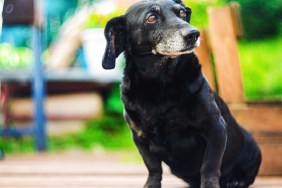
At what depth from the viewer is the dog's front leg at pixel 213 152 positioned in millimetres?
1835

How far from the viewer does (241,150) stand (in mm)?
2148

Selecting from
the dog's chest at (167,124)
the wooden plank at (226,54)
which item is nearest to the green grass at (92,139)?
the wooden plank at (226,54)

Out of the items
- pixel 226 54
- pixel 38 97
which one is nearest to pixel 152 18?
pixel 226 54

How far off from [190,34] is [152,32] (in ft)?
0.55

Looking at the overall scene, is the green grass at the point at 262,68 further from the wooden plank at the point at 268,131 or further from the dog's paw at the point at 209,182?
the dog's paw at the point at 209,182

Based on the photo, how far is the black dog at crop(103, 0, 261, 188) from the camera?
5.97 ft

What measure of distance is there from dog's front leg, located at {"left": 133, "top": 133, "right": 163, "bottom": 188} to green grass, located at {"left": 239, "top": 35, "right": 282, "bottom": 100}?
1550 mm

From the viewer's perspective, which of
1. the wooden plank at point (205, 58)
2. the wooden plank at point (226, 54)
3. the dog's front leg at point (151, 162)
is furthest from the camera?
the wooden plank at point (205, 58)

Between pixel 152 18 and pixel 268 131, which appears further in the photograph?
pixel 268 131

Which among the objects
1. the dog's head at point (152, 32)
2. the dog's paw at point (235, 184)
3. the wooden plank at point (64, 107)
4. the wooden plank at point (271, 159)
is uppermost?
the dog's head at point (152, 32)

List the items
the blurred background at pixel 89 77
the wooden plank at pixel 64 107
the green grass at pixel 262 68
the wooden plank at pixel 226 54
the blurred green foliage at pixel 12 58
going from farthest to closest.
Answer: the blurred green foliage at pixel 12 58 < the wooden plank at pixel 64 107 < the blurred background at pixel 89 77 < the green grass at pixel 262 68 < the wooden plank at pixel 226 54

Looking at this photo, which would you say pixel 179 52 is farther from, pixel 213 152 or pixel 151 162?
pixel 151 162

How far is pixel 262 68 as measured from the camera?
3635mm

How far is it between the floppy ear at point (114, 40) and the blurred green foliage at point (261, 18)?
2155 millimetres
